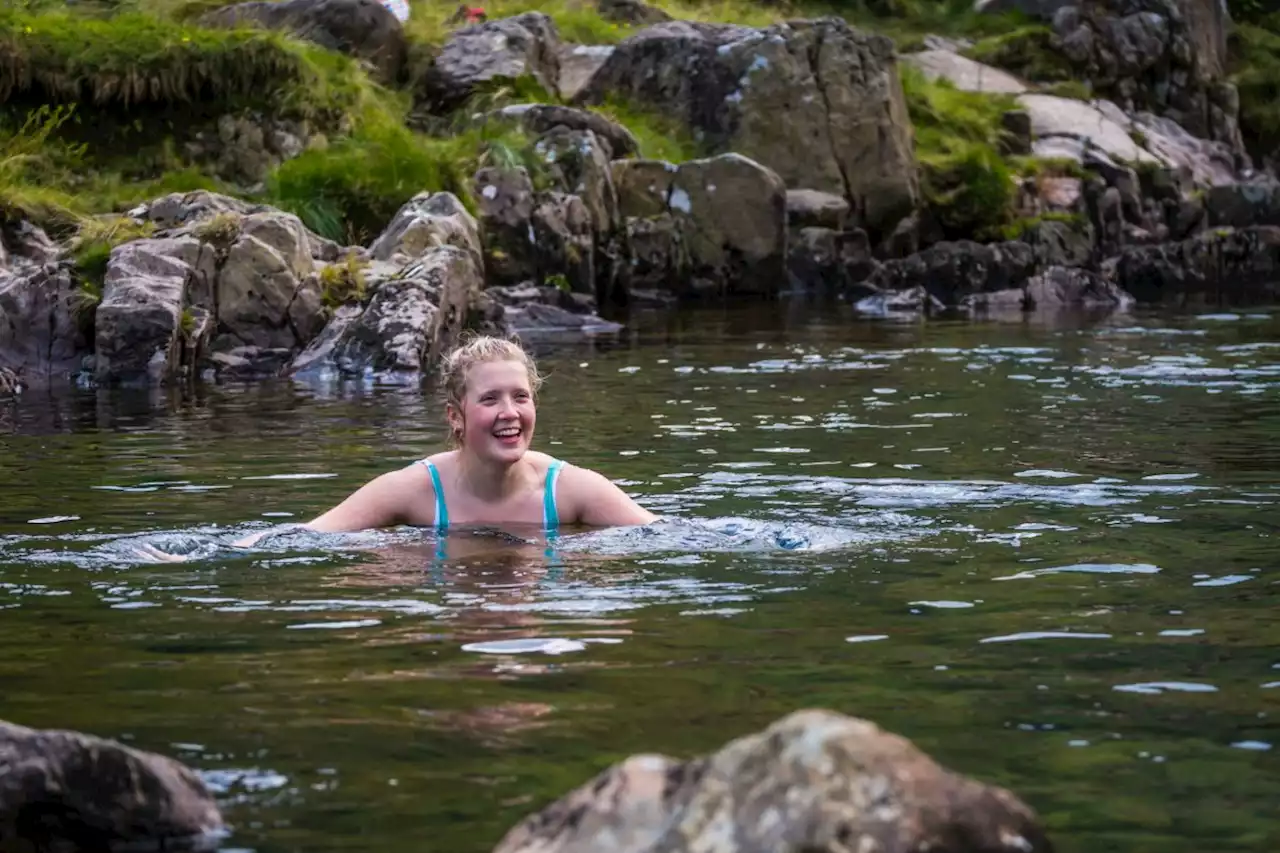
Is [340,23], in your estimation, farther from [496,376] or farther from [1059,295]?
[496,376]

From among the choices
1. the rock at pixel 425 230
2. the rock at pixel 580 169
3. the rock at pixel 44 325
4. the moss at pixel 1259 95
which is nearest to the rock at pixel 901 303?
the rock at pixel 580 169

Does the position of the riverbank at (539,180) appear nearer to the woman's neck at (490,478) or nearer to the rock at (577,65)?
the rock at (577,65)

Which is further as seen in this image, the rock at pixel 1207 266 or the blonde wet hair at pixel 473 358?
the rock at pixel 1207 266

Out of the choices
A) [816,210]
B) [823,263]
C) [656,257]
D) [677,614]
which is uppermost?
[816,210]

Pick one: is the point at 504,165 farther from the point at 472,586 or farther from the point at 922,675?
the point at 922,675

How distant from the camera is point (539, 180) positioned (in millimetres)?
27312

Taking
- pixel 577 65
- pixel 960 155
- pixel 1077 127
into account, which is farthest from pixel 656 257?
pixel 1077 127

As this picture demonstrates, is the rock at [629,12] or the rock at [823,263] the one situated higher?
the rock at [629,12]

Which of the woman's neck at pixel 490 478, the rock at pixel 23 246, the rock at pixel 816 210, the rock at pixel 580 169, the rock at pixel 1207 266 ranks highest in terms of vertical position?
the rock at pixel 580 169

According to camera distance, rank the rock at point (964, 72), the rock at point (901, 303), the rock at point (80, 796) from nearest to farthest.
→ the rock at point (80, 796) → the rock at point (901, 303) → the rock at point (964, 72)

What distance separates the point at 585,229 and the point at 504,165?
1.44 metres

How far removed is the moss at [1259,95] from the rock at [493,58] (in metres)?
16.7

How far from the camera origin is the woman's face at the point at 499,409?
917cm

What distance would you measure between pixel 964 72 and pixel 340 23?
13644 millimetres
